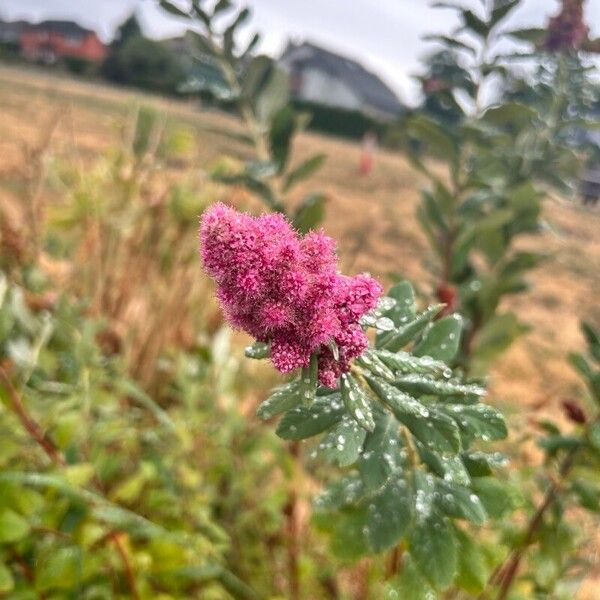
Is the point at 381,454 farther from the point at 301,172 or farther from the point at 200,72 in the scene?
the point at 200,72

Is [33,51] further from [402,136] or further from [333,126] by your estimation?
[402,136]

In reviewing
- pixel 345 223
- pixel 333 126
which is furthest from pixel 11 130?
pixel 333 126

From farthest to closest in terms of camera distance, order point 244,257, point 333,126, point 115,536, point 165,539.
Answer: point 333,126, point 165,539, point 115,536, point 244,257

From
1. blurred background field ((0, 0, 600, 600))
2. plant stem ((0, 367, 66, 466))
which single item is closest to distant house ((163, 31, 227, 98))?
blurred background field ((0, 0, 600, 600))

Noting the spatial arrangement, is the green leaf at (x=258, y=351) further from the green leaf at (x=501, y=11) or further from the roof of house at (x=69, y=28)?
the roof of house at (x=69, y=28)

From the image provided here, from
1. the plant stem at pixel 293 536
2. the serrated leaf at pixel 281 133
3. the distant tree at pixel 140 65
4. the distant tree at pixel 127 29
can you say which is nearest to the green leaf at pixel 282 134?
the serrated leaf at pixel 281 133

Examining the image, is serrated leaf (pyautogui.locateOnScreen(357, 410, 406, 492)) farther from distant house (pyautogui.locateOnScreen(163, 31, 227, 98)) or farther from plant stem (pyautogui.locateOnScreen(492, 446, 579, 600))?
distant house (pyautogui.locateOnScreen(163, 31, 227, 98))

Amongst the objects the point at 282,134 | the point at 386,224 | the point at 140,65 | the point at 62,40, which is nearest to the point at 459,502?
the point at 282,134
